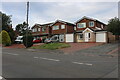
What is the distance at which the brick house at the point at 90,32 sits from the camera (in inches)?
1185

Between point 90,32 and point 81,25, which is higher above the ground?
point 81,25

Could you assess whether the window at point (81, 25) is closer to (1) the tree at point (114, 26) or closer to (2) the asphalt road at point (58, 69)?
(1) the tree at point (114, 26)

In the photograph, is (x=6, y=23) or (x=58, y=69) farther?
(x=6, y=23)

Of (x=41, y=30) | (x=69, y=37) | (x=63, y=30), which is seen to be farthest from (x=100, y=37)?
(x=41, y=30)

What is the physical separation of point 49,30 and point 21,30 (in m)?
20.9

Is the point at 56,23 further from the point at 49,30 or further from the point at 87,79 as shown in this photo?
the point at 87,79

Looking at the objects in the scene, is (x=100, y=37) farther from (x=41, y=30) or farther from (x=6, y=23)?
(x=6, y=23)

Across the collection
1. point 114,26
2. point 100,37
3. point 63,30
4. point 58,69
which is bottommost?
point 58,69

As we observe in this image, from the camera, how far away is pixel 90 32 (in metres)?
31.3

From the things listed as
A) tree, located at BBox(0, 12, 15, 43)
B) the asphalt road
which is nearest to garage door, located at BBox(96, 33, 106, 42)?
the asphalt road

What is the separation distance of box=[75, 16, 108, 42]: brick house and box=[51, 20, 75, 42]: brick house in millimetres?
2026

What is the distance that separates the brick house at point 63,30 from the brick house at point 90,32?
203 centimetres

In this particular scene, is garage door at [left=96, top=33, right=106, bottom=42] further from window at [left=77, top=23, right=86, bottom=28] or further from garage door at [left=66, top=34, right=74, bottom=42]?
window at [left=77, top=23, right=86, bottom=28]

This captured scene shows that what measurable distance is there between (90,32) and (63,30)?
9.01m
